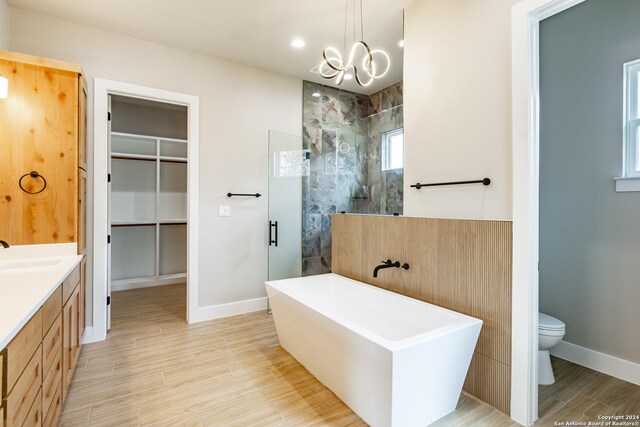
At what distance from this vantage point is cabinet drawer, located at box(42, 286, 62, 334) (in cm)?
141

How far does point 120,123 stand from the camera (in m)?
4.81

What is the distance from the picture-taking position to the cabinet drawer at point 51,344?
4.64 ft

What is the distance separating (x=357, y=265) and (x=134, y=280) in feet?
12.3

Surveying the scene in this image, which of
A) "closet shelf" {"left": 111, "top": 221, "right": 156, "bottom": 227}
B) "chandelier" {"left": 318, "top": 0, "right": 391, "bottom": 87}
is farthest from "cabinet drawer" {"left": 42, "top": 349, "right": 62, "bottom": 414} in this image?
"closet shelf" {"left": 111, "top": 221, "right": 156, "bottom": 227}

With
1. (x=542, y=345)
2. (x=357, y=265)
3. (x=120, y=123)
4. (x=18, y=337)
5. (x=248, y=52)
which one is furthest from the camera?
(x=120, y=123)

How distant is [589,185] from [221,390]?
3.13m

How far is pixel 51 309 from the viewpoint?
1.55 m

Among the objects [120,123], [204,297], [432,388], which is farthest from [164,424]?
[120,123]

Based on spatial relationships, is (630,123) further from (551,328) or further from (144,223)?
(144,223)

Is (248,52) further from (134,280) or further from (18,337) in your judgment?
(134,280)

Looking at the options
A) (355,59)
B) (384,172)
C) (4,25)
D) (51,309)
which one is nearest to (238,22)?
(355,59)

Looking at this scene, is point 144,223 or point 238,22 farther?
point 144,223

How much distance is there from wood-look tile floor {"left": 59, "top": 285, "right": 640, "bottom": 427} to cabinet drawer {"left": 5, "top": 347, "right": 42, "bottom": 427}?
2.47ft

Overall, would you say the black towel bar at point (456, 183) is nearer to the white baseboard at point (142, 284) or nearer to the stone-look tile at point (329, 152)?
the stone-look tile at point (329, 152)
